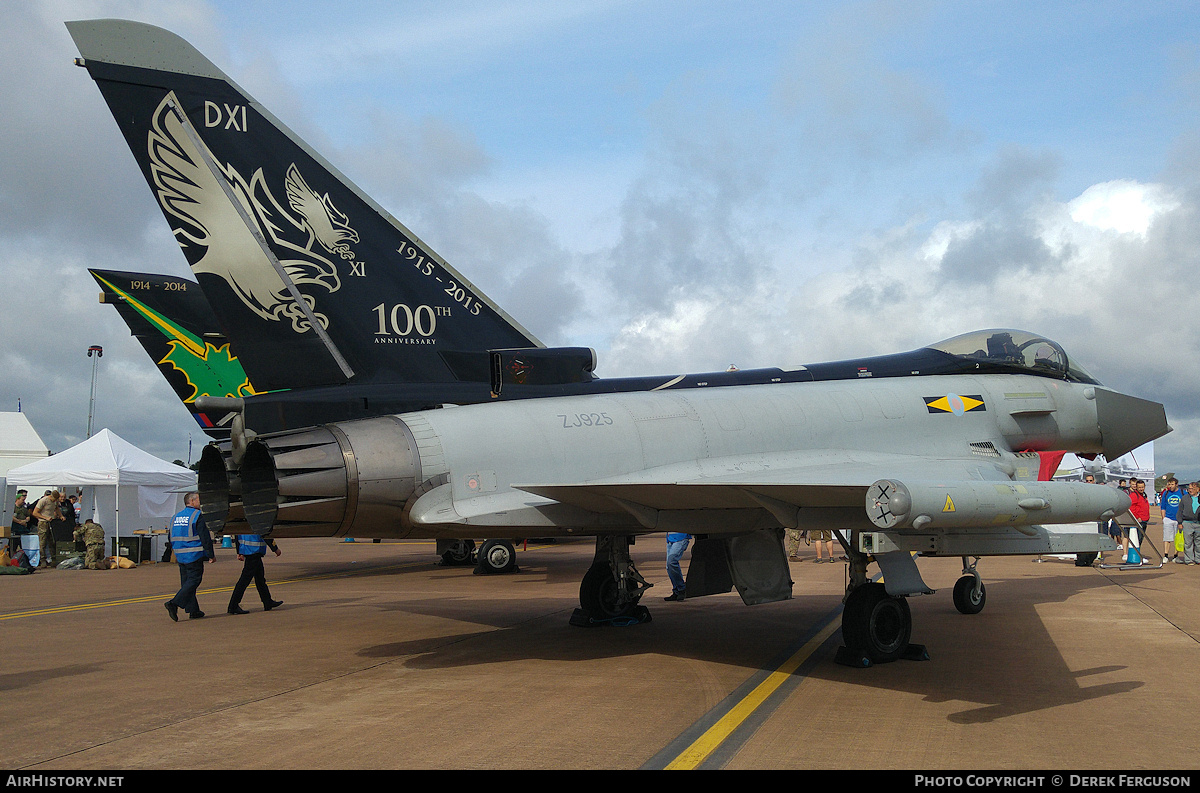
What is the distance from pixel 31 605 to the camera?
13.7m

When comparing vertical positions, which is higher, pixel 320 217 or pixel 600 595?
pixel 320 217

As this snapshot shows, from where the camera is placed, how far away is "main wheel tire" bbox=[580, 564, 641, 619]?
33.4ft

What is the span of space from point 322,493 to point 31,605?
9982 millimetres

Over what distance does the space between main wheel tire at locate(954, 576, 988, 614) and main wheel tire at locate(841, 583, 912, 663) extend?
3290mm

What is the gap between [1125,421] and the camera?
1064 centimetres

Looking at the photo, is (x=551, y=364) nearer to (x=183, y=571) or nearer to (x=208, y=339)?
(x=183, y=571)

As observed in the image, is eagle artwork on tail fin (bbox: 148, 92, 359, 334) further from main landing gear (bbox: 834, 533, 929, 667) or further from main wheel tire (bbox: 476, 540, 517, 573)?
main wheel tire (bbox: 476, 540, 517, 573)

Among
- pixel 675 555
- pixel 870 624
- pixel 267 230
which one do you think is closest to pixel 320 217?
pixel 267 230

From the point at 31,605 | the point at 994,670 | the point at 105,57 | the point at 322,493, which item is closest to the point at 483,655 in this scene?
the point at 322,493

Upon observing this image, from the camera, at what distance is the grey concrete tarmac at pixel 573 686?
523 centimetres

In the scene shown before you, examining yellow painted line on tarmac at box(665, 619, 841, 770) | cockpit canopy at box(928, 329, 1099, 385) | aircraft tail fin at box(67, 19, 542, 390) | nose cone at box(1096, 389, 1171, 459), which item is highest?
aircraft tail fin at box(67, 19, 542, 390)

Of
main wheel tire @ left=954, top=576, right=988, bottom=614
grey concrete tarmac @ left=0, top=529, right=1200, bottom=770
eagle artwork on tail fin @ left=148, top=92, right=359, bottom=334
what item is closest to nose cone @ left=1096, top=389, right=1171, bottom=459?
grey concrete tarmac @ left=0, top=529, right=1200, bottom=770

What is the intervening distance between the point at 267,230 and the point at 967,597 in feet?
30.8

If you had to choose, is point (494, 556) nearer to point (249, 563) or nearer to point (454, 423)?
point (249, 563)
